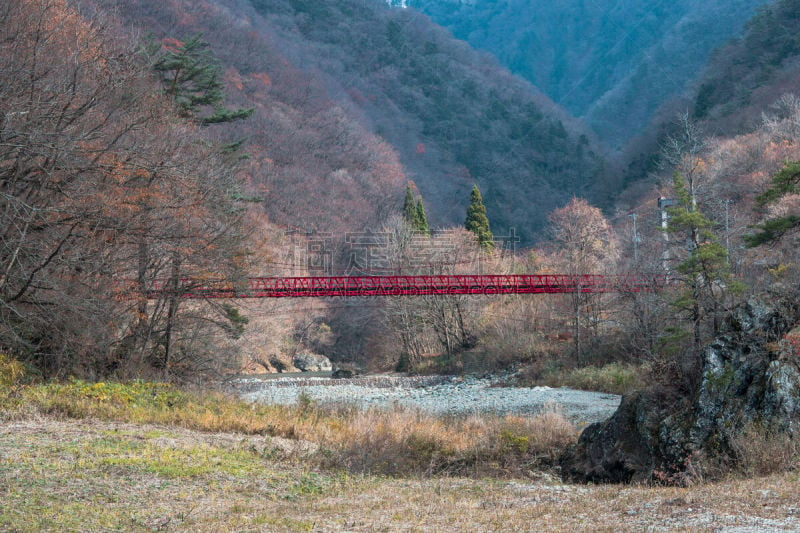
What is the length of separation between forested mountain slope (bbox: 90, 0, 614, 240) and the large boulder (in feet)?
46.1

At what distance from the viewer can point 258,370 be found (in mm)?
41031

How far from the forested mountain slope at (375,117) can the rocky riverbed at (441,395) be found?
29.5 m

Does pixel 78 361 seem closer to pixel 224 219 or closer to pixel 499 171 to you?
pixel 224 219

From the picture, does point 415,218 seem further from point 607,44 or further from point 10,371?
point 607,44

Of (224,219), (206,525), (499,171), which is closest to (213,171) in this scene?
(224,219)

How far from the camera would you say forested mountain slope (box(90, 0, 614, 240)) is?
217ft

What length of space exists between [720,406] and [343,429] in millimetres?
5580

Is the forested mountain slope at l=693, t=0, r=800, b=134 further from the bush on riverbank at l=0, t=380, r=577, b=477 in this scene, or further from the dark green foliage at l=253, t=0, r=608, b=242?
the bush on riverbank at l=0, t=380, r=577, b=477

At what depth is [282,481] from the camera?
699cm

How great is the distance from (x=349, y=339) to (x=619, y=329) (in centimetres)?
2668

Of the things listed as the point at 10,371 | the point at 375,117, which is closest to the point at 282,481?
the point at 10,371

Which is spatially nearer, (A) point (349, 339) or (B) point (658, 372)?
(B) point (658, 372)

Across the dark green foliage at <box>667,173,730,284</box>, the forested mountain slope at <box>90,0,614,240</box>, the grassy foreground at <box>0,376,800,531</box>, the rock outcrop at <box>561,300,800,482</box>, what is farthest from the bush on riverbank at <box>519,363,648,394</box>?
the forested mountain slope at <box>90,0,614,240</box>

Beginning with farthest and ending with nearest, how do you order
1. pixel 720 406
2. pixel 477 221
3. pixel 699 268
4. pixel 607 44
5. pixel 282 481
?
pixel 607 44, pixel 477 221, pixel 699 268, pixel 720 406, pixel 282 481
